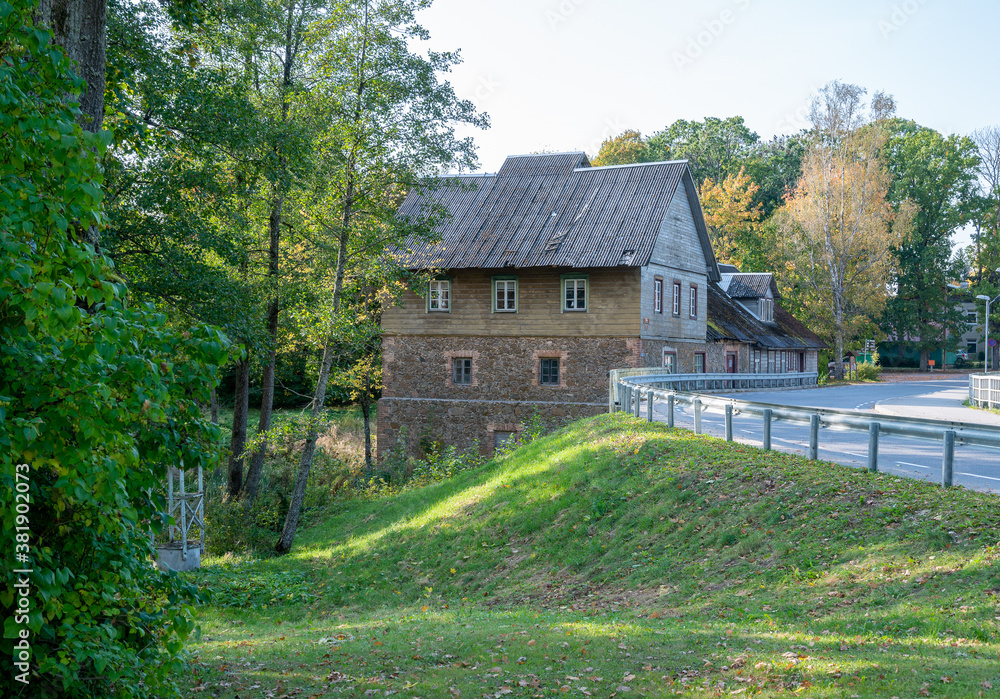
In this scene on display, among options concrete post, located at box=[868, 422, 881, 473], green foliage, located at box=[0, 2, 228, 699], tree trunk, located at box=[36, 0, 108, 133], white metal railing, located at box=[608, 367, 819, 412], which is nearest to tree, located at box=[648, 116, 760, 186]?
white metal railing, located at box=[608, 367, 819, 412]

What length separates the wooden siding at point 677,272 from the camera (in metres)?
33.5

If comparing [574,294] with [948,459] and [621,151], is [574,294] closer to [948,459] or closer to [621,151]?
[948,459]

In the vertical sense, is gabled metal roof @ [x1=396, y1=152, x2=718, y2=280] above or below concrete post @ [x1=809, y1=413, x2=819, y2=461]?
above

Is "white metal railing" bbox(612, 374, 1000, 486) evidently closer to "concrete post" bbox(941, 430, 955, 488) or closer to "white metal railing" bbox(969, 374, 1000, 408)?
"concrete post" bbox(941, 430, 955, 488)

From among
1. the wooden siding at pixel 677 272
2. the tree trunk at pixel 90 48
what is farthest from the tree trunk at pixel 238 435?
the tree trunk at pixel 90 48

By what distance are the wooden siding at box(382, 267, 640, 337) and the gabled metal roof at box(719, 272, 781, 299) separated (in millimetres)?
22891

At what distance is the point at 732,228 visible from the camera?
69.6 metres

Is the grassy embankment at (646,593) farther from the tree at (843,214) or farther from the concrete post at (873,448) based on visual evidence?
the tree at (843,214)

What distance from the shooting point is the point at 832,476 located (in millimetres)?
12242

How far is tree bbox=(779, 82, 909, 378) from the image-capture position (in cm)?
5481

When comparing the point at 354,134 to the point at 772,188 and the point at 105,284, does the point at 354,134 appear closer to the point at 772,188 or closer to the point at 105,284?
the point at 105,284

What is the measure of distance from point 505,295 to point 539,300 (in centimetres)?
155

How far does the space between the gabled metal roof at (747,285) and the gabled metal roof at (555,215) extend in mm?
16174

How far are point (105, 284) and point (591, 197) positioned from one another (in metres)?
31.3
